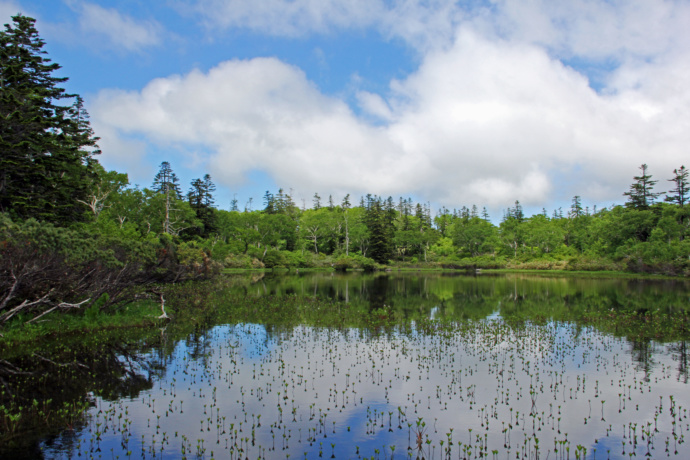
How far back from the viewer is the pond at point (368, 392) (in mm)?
10234

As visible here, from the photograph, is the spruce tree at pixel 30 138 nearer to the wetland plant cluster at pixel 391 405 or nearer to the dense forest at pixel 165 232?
the dense forest at pixel 165 232

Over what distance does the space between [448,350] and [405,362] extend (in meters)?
3.07

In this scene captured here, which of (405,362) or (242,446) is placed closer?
(242,446)

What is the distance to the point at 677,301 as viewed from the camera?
115ft

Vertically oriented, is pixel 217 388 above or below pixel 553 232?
below

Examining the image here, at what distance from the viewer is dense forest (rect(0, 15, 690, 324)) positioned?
768 inches

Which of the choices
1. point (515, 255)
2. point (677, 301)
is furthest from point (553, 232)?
point (677, 301)

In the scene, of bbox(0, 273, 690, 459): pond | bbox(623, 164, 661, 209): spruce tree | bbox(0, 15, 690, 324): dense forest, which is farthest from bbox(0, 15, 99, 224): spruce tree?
bbox(623, 164, 661, 209): spruce tree

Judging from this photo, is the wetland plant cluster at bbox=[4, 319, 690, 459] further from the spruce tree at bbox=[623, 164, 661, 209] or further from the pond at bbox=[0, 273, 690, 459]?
the spruce tree at bbox=[623, 164, 661, 209]

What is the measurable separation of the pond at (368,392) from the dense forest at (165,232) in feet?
12.3

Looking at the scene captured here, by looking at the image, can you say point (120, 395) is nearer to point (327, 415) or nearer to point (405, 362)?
point (327, 415)

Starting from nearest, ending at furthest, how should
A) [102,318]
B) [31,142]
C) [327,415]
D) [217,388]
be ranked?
[327,415], [217,388], [102,318], [31,142]

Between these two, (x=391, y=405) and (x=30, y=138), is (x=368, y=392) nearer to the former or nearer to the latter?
(x=391, y=405)

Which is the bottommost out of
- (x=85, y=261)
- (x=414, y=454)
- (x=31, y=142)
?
(x=414, y=454)
